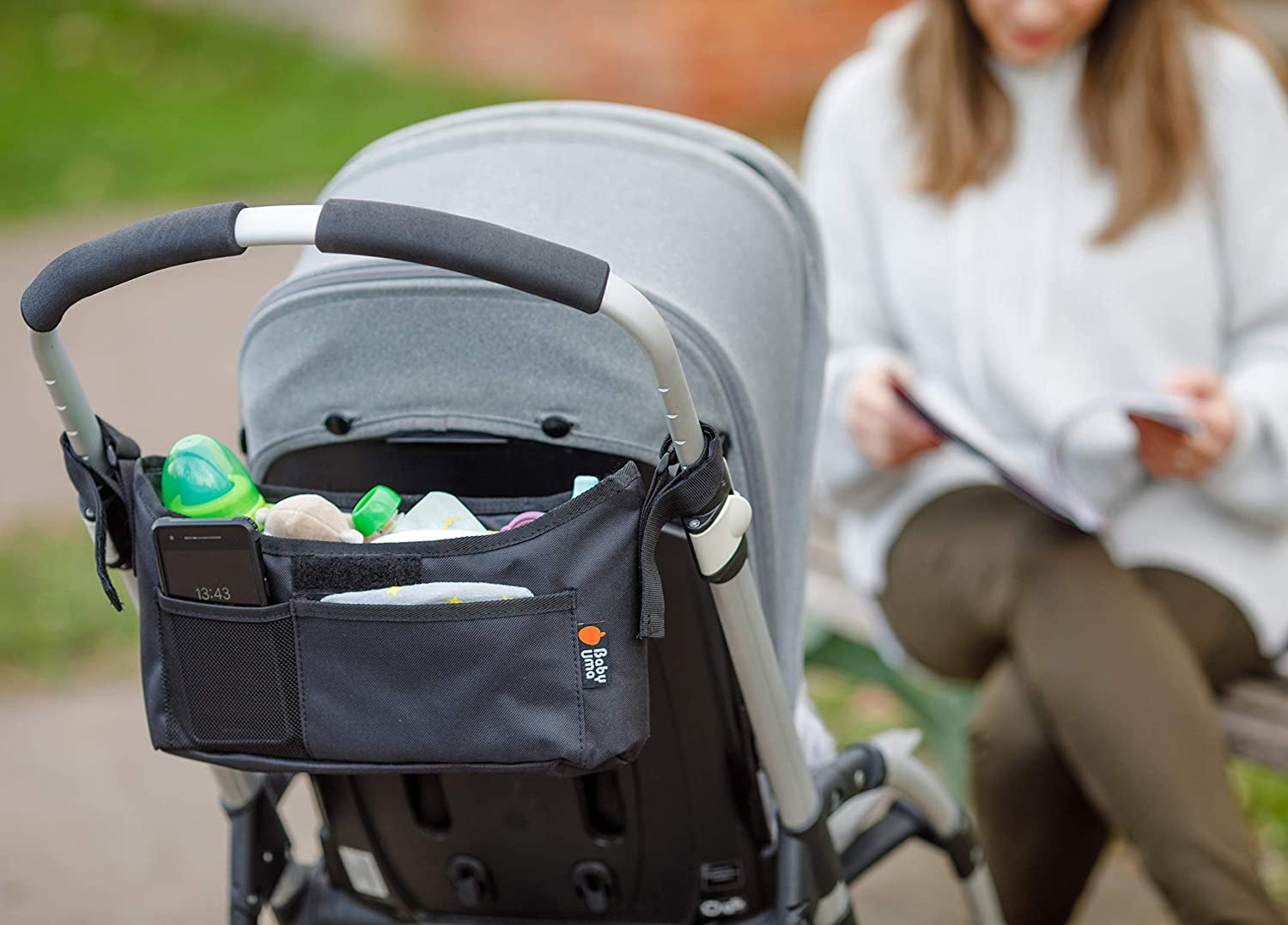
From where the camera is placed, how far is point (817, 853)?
1.47 metres

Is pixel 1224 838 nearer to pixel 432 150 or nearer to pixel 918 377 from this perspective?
pixel 918 377

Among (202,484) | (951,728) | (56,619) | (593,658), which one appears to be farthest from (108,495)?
(56,619)

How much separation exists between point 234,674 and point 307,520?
14 centimetres

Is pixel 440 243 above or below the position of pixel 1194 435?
above

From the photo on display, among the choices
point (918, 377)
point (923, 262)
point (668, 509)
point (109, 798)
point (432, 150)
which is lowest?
point (109, 798)

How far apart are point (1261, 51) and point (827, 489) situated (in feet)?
2.91

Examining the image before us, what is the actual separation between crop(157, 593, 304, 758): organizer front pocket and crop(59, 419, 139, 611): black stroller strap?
0.08 m

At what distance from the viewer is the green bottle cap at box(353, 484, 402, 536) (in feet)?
4.32

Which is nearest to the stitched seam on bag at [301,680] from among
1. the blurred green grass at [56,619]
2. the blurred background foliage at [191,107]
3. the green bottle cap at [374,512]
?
the green bottle cap at [374,512]

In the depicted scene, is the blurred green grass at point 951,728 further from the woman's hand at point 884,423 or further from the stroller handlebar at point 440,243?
the stroller handlebar at point 440,243

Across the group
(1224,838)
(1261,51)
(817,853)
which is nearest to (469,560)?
(817,853)

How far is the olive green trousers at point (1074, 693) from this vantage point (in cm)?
176

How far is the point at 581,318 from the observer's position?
4.44ft

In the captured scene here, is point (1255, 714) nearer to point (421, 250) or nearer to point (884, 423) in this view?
point (884, 423)
